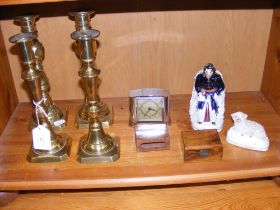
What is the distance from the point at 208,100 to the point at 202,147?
0.13 m

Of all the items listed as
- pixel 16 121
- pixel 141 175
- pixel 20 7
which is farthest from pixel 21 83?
pixel 141 175

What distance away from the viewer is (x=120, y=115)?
99cm

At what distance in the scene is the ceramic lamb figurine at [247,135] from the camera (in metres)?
0.84

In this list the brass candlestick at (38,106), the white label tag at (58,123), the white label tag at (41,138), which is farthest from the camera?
the white label tag at (58,123)

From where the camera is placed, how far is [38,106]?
79 centimetres

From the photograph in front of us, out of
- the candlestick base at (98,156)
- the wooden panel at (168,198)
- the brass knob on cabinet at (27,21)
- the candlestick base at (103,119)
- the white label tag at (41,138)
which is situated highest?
the brass knob on cabinet at (27,21)

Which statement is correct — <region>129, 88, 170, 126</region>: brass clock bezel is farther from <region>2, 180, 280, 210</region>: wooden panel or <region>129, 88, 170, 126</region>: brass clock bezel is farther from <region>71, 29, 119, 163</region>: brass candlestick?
<region>2, 180, 280, 210</region>: wooden panel

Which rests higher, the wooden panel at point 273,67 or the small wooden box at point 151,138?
the wooden panel at point 273,67

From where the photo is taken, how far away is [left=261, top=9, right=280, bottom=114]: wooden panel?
0.94 meters

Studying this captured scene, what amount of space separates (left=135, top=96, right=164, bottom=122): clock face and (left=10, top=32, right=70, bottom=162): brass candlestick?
20 centimetres

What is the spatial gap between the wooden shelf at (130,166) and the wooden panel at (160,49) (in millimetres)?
167

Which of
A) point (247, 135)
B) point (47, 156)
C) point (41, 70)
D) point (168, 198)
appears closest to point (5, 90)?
point (41, 70)

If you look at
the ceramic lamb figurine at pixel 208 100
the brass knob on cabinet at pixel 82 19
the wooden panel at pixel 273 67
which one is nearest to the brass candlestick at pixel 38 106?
the brass knob on cabinet at pixel 82 19

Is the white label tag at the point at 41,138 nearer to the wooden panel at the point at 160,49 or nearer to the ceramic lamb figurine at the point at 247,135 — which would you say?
the wooden panel at the point at 160,49
